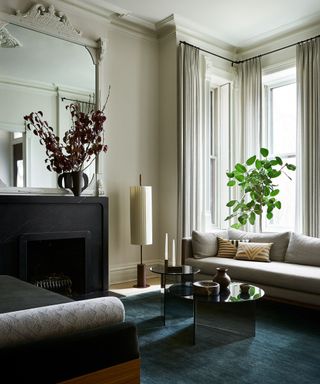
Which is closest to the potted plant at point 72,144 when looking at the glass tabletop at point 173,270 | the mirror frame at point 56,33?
the mirror frame at point 56,33

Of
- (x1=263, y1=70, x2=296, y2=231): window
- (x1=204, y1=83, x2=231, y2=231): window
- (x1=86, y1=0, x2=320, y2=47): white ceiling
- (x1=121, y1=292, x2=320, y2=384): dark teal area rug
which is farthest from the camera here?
(x1=204, y1=83, x2=231, y2=231): window

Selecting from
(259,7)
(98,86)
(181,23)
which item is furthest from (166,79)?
(259,7)

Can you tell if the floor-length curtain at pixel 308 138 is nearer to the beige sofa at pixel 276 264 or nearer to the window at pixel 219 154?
the beige sofa at pixel 276 264

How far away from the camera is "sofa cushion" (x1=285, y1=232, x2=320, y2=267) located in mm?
4027

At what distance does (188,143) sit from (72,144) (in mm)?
1617

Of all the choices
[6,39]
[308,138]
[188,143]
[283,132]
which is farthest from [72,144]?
[283,132]

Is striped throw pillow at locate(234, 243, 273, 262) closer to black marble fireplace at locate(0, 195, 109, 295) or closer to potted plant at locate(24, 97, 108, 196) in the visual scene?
black marble fireplace at locate(0, 195, 109, 295)

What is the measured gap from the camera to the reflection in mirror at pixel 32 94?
4.07 meters

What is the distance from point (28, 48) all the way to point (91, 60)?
30.4 inches

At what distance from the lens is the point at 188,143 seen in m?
5.23

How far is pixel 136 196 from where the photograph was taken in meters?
4.74

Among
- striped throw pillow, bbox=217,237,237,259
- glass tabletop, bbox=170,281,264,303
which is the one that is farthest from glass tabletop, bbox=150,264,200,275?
striped throw pillow, bbox=217,237,237,259

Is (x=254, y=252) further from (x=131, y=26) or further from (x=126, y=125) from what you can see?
(x=131, y=26)

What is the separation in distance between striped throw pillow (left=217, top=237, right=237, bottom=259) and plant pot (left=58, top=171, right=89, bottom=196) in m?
1.73
